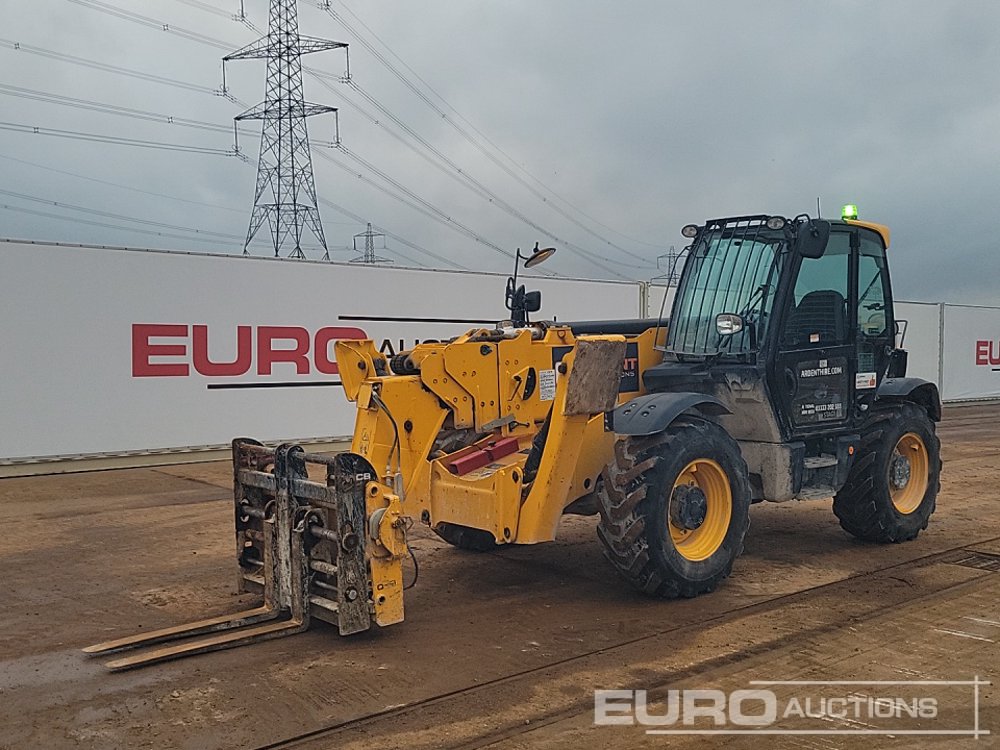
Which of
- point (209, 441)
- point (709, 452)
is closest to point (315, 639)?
point (709, 452)

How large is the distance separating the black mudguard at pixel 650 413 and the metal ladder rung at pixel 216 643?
224 centimetres

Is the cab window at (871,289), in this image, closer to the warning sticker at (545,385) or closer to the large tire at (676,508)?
the large tire at (676,508)

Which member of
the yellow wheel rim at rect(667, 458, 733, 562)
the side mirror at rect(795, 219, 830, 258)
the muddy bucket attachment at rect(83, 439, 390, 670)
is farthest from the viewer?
the side mirror at rect(795, 219, 830, 258)

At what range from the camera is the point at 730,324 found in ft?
22.4

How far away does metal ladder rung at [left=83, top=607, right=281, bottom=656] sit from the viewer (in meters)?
5.16

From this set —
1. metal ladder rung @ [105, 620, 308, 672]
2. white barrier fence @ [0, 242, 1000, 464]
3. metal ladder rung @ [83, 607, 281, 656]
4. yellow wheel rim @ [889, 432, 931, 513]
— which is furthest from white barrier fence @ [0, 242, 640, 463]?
yellow wheel rim @ [889, 432, 931, 513]

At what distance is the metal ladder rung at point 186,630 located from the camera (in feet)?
16.9

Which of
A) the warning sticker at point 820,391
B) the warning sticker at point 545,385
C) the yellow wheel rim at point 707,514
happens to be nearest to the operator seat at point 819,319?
the warning sticker at point 820,391

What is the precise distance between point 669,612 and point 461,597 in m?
1.35

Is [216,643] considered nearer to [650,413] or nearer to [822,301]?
[650,413]

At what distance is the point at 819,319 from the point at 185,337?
924 centimetres

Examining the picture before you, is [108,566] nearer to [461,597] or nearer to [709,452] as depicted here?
[461,597]

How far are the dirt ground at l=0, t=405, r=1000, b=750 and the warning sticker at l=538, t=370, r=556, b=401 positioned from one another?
130 centimetres

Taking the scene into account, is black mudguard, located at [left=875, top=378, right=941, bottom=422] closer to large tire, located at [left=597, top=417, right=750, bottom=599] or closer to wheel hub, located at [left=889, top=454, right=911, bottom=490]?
wheel hub, located at [left=889, top=454, right=911, bottom=490]
